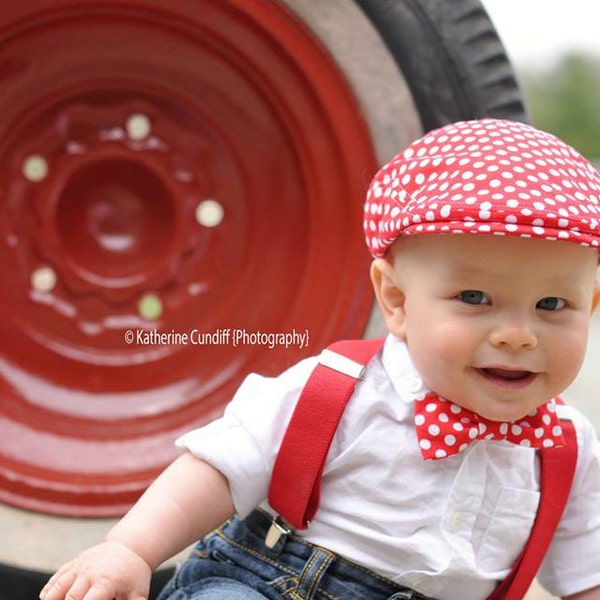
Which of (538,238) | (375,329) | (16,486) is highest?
(538,238)

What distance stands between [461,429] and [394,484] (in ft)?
0.41

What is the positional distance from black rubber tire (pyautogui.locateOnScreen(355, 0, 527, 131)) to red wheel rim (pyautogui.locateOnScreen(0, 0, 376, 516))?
4.2 inches

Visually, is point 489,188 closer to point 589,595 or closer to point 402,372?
point 402,372

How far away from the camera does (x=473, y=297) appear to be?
Result: 1343mm

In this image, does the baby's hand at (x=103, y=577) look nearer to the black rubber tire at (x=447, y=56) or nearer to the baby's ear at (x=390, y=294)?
the baby's ear at (x=390, y=294)

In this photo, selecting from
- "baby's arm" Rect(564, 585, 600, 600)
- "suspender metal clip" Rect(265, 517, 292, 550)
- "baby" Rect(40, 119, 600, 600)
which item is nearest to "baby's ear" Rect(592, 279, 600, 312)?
"baby" Rect(40, 119, 600, 600)

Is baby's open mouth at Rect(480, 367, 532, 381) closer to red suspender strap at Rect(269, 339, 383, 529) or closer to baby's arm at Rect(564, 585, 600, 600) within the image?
red suspender strap at Rect(269, 339, 383, 529)

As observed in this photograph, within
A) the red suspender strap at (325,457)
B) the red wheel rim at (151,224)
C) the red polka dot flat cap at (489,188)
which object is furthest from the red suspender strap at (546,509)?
the red wheel rim at (151,224)

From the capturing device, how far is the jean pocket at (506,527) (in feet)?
4.75

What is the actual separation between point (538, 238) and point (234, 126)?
0.76 m

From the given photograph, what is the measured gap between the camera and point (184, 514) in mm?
1394

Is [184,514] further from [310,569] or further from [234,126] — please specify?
[234,126]

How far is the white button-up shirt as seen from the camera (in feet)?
4.68

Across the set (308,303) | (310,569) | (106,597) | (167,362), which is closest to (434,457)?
(310,569)
